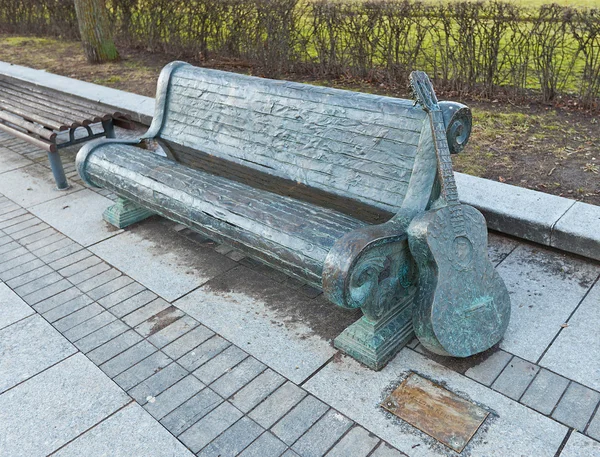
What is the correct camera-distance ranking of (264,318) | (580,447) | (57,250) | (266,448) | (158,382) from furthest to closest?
(57,250), (264,318), (158,382), (266,448), (580,447)

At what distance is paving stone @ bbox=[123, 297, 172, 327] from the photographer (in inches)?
130

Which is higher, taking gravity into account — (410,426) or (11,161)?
(11,161)

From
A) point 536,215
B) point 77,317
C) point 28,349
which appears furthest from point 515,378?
point 28,349

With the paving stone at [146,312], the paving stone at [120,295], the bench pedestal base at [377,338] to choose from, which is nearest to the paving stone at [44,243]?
the paving stone at [120,295]

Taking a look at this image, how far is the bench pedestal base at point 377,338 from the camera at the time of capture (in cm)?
284

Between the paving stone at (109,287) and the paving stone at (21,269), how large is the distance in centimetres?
59

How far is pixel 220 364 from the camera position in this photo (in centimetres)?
294

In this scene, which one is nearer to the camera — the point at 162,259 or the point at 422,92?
the point at 422,92

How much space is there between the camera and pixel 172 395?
2.76m

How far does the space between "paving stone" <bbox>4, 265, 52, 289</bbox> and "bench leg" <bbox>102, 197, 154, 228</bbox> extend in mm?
642

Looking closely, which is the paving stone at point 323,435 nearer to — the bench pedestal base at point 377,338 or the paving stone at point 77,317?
the bench pedestal base at point 377,338

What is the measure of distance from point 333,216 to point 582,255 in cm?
161

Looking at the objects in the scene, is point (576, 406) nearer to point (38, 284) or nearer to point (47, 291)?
point (47, 291)

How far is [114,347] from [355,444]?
4.66 ft
